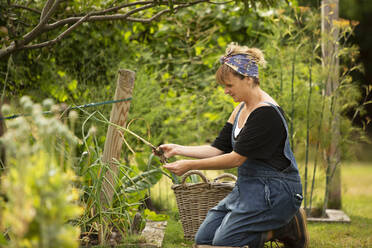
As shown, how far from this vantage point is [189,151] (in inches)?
122

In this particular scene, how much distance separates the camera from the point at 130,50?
17.0 feet

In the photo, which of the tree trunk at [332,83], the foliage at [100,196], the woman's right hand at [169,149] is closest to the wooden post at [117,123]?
the foliage at [100,196]

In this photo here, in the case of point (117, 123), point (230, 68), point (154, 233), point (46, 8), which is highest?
point (46, 8)

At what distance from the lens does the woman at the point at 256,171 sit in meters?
2.67

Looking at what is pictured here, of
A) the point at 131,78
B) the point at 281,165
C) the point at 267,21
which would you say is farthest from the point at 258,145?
the point at 267,21

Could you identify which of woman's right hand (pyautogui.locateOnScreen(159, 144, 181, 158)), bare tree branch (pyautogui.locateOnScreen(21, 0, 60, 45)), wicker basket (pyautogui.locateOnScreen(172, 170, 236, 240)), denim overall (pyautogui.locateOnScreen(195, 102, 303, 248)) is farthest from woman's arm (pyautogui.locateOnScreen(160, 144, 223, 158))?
bare tree branch (pyautogui.locateOnScreen(21, 0, 60, 45))

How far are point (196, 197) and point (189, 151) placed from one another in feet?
1.15

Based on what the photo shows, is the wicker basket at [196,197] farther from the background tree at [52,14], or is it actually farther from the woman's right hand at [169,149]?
the background tree at [52,14]

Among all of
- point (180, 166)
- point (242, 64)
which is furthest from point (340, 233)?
point (242, 64)

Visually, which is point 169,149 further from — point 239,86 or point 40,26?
point 40,26

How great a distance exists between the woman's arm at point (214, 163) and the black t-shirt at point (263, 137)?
4cm

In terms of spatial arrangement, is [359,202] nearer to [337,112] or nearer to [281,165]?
[337,112]

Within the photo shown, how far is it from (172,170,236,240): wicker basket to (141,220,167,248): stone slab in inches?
7.1

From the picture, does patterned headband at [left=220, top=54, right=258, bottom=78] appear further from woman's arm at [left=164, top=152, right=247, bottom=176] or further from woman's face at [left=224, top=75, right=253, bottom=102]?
woman's arm at [left=164, top=152, right=247, bottom=176]
